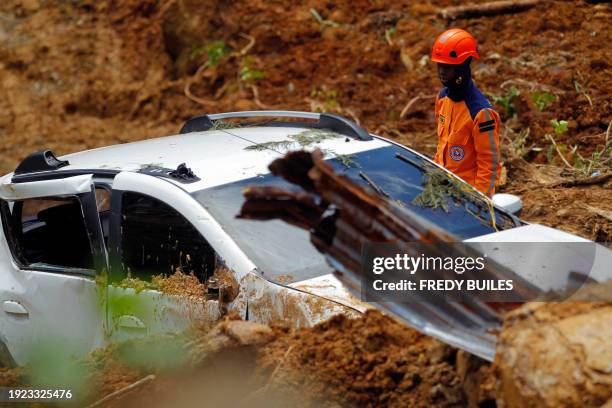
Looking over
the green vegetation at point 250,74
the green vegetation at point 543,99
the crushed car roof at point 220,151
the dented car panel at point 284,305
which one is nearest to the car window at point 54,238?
the crushed car roof at point 220,151

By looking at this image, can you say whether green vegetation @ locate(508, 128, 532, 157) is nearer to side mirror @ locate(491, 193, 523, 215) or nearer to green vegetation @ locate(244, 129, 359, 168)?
side mirror @ locate(491, 193, 523, 215)

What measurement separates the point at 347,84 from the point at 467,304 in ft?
25.8

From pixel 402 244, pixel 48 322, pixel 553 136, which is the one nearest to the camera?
pixel 402 244

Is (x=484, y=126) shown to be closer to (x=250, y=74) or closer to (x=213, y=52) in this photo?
(x=250, y=74)

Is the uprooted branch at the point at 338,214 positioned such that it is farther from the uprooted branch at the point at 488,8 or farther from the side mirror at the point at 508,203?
the uprooted branch at the point at 488,8

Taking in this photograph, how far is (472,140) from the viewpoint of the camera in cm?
580

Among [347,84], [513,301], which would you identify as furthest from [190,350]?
[347,84]

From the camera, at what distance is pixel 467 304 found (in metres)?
3.50

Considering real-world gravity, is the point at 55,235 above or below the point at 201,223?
below

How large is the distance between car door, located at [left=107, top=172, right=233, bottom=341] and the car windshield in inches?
6.3

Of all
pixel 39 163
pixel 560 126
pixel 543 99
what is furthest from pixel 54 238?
pixel 543 99

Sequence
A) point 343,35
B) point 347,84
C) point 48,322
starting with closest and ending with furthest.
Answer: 1. point 48,322
2. point 347,84
3. point 343,35

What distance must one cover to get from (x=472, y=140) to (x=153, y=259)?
2453 mm

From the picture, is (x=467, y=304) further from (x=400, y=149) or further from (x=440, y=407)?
(x=400, y=149)
